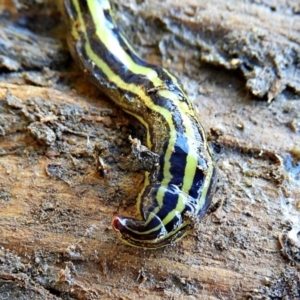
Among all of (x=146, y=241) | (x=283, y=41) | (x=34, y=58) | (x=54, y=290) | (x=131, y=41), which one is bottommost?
(x=54, y=290)

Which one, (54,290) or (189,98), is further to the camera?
(189,98)

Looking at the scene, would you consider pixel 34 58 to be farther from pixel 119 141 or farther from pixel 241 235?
pixel 241 235

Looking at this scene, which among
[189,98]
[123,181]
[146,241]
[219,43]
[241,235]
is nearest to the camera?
[146,241]

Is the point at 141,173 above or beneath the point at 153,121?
beneath

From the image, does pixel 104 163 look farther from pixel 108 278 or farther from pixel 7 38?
pixel 7 38

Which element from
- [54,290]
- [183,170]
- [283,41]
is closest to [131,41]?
[283,41]

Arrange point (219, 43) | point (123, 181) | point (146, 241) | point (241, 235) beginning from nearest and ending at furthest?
point (146, 241) → point (241, 235) → point (123, 181) → point (219, 43)

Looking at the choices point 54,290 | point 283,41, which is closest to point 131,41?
point 283,41

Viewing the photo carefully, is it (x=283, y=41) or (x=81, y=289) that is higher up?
(x=283, y=41)
